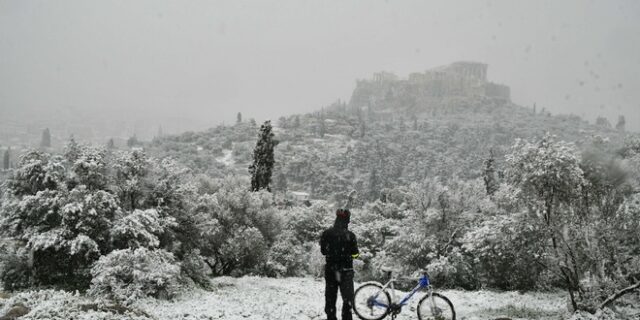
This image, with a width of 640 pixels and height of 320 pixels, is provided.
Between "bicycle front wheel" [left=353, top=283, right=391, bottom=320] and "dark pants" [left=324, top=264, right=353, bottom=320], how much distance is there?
1.29m

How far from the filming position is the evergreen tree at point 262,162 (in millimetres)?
46031

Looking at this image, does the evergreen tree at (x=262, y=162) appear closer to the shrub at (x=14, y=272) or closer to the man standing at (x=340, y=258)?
the shrub at (x=14, y=272)

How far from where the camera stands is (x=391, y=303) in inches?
416

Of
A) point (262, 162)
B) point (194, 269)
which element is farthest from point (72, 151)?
point (262, 162)

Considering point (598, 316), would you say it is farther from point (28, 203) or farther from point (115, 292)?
point (28, 203)

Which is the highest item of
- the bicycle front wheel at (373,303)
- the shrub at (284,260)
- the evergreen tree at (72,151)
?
the evergreen tree at (72,151)

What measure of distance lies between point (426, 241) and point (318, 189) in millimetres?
143530

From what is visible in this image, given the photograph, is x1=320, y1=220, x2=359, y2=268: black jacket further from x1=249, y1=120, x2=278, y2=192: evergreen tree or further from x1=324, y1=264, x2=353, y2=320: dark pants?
x1=249, y1=120, x2=278, y2=192: evergreen tree

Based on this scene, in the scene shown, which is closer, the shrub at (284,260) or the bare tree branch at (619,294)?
the bare tree branch at (619,294)

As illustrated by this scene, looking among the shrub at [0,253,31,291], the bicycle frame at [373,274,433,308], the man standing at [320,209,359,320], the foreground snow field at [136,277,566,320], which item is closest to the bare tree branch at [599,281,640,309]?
the foreground snow field at [136,277,566,320]

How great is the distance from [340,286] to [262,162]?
3770 cm

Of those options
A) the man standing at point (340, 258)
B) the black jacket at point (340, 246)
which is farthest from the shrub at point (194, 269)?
the black jacket at point (340, 246)

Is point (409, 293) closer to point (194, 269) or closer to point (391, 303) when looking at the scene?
point (391, 303)

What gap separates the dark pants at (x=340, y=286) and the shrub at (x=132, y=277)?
8.06m
